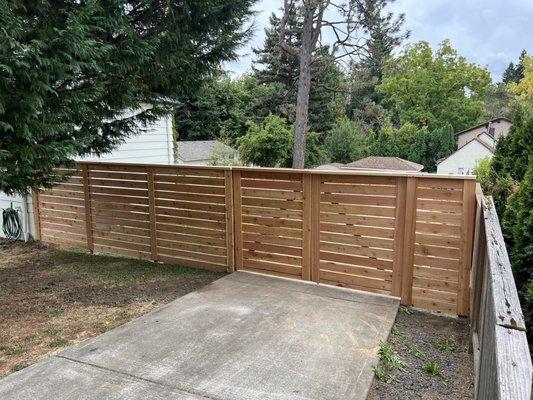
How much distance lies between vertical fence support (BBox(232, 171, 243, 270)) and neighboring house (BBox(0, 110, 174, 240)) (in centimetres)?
271

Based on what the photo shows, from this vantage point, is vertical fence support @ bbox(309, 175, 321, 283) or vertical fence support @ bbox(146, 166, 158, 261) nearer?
vertical fence support @ bbox(309, 175, 321, 283)

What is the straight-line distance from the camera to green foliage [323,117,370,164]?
28016 millimetres

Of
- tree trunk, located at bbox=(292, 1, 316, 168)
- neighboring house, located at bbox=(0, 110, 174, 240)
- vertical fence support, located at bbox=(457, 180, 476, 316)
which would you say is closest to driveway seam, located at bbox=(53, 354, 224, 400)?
vertical fence support, located at bbox=(457, 180, 476, 316)

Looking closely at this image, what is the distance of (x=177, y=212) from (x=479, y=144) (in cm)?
2361

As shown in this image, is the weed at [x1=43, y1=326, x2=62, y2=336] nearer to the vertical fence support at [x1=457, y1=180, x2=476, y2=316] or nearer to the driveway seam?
the driveway seam

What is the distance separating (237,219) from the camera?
16.6 ft

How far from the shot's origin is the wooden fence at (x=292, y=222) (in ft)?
13.1

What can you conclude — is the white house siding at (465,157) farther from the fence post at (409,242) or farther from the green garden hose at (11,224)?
the green garden hose at (11,224)

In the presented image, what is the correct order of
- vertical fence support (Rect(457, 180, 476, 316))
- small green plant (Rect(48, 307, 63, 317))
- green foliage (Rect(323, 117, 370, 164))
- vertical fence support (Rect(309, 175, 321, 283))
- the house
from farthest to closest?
green foliage (Rect(323, 117, 370, 164)) < the house < vertical fence support (Rect(309, 175, 321, 283)) < small green plant (Rect(48, 307, 63, 317)) < vertical fence support (Rect(457, 180, 476, 316))

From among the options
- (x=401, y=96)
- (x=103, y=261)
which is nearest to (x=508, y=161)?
(x=103, y=261)

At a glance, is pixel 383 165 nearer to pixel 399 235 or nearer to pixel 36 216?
pixel 36 216

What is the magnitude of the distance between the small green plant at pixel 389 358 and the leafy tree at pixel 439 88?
3355 centimetres

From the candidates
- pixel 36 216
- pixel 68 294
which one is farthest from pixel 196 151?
pixel 68 294

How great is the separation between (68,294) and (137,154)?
4.40 metres
